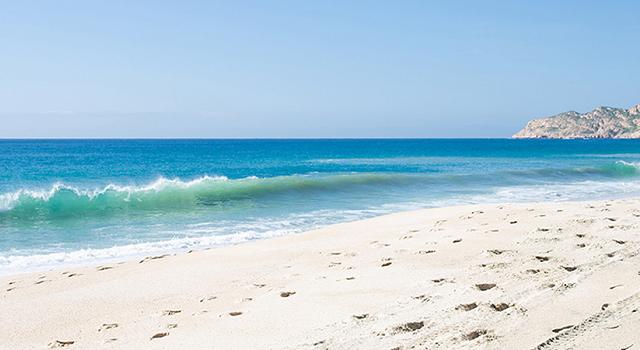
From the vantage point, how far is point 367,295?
5332 mm

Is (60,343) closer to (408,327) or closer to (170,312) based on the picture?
(170,312)

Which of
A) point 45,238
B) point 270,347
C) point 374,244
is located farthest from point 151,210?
point 270,347

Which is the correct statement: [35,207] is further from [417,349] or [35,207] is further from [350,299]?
[417,349]

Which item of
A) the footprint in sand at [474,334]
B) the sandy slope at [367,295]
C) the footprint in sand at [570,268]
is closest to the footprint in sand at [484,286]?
the sandy slope at [367,295]

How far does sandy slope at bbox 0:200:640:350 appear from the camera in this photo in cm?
406

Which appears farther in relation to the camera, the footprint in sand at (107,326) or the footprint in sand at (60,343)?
the footprint in sand at (107,326)

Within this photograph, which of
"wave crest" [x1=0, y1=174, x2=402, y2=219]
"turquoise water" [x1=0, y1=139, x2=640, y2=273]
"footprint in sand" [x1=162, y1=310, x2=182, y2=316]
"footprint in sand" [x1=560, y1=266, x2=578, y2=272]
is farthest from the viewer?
"wave crest" [x1=0, y1=174, x2=402, y2=219]

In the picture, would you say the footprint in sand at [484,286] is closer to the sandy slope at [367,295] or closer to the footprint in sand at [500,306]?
the sandy slope at [367,295]

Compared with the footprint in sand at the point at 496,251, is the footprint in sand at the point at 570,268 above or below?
above

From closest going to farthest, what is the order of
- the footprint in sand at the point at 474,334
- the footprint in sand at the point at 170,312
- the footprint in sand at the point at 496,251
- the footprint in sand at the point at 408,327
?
the footprint in sand at the point at 474,334
the footprint in sand at the point at 408,327
the footprint in sand at the point at 170,312
the footprint in sand at the point at 496,251

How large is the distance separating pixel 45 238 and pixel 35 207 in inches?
256

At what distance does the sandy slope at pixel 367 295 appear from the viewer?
4059 mm

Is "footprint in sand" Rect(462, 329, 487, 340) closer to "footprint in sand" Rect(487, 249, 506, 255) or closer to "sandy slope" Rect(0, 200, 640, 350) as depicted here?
"sandy slope" Rect(0, 200, 640, 350)

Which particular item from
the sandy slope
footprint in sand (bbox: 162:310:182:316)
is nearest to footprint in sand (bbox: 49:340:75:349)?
the sandy slope
